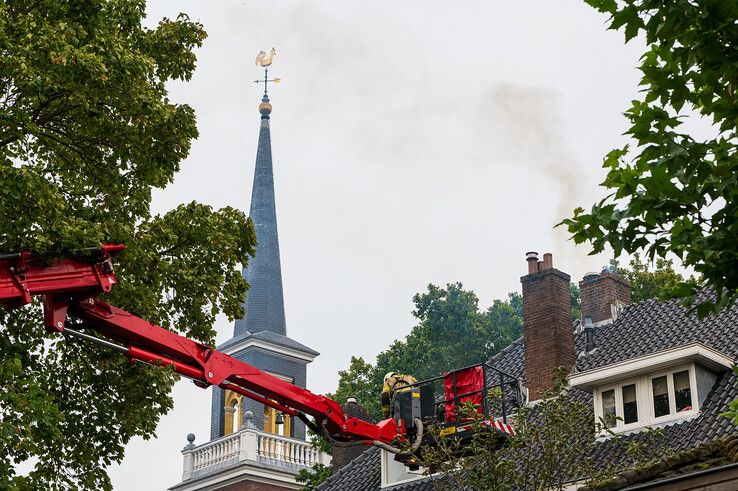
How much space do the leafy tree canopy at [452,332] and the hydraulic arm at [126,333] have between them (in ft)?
103

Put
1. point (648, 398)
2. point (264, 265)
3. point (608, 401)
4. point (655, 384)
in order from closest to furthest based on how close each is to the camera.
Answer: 1. point (648, 398)
2. point (655, 384)
3. point (608, 401)
4. point (264, 265)

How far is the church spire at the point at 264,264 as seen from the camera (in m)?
57.3

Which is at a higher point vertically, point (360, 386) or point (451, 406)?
point (360, 386)

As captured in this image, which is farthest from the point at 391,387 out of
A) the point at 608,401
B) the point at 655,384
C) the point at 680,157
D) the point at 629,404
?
the point at 680,157

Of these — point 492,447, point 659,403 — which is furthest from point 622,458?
point 492,447

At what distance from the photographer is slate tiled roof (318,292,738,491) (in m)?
24.0

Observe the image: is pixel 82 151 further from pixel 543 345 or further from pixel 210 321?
pixel 543 345

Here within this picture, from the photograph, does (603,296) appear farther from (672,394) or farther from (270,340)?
(270,340)

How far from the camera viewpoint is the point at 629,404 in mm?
25969

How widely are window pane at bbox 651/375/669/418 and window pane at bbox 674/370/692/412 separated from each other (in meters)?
0.24

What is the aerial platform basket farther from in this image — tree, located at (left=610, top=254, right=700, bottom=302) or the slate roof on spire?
the slate roof on spire

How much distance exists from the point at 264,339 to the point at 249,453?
381 inches

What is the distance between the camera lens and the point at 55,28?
18734 millimetres

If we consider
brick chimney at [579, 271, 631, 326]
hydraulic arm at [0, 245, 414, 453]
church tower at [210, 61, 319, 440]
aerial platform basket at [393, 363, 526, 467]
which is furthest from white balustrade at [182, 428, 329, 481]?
hydraulic arm at [0, 245, 414, 453]
